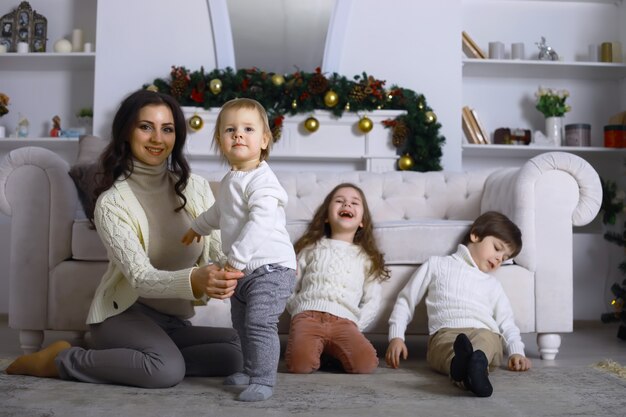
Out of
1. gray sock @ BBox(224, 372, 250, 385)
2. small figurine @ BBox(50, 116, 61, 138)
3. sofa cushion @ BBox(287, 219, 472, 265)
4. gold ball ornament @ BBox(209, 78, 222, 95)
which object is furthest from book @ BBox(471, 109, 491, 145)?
gray sock @ BBox(224, 372, 250, 385)

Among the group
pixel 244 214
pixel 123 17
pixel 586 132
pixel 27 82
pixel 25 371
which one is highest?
pixel 123 17

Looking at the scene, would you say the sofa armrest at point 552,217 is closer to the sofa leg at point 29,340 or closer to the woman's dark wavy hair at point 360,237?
the woman's dark wavy hair at point 360,237

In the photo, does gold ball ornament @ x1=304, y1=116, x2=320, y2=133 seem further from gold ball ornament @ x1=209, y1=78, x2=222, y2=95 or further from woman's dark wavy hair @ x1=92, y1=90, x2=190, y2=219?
woman's dark wavy hair @ x1=92, y1=90, x2=190, y2=219

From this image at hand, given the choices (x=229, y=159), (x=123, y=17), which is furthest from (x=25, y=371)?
(x=123, y=17)

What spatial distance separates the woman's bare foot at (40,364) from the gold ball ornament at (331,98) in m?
2.63

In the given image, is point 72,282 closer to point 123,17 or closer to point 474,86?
point 123,17

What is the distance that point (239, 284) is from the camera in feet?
5.87

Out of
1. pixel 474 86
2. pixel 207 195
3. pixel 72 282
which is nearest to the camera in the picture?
pixel 207 195

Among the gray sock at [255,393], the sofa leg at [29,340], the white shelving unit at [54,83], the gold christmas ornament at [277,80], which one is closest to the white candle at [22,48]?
the white shelving unit at [54,83]

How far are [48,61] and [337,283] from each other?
3.08m

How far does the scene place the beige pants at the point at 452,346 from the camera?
7.03ft

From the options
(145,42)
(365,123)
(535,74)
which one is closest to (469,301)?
(365,123)

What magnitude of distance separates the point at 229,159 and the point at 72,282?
0.99 meters

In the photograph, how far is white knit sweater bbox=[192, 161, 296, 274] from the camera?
168 centimetres
